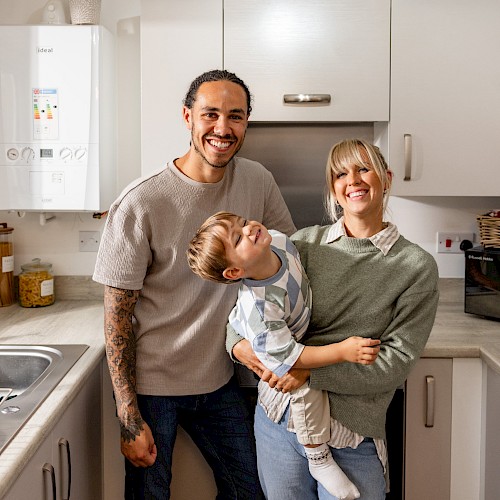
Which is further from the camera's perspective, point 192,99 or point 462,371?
point 462,371

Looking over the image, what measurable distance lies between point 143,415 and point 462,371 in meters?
0.95

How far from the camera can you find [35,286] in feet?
8.27

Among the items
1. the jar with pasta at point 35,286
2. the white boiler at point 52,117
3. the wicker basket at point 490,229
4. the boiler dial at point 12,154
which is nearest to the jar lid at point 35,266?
the jar with pasta at point 35,286

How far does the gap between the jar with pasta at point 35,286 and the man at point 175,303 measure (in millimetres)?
832

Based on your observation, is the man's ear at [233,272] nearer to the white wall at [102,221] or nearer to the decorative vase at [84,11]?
the white wall at [102,221]

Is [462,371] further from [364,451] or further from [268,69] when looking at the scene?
[268,69]

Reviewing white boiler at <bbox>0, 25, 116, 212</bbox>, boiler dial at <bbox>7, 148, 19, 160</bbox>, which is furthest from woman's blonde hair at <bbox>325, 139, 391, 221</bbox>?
boiler dial at <bbox>7, 148, 19, 160</bbox>

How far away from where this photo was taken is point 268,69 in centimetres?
226

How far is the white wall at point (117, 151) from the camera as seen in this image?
2.56 metres

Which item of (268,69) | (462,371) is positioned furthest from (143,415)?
(268,69)

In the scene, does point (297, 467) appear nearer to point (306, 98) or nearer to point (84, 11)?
point (306, 98)

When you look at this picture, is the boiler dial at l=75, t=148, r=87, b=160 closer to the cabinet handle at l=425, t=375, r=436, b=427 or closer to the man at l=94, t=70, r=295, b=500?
the man at l=94, t=70, r=295, b=500

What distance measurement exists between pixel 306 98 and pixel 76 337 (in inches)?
42.1

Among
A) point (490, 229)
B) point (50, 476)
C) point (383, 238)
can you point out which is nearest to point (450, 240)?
point (490, 229)
